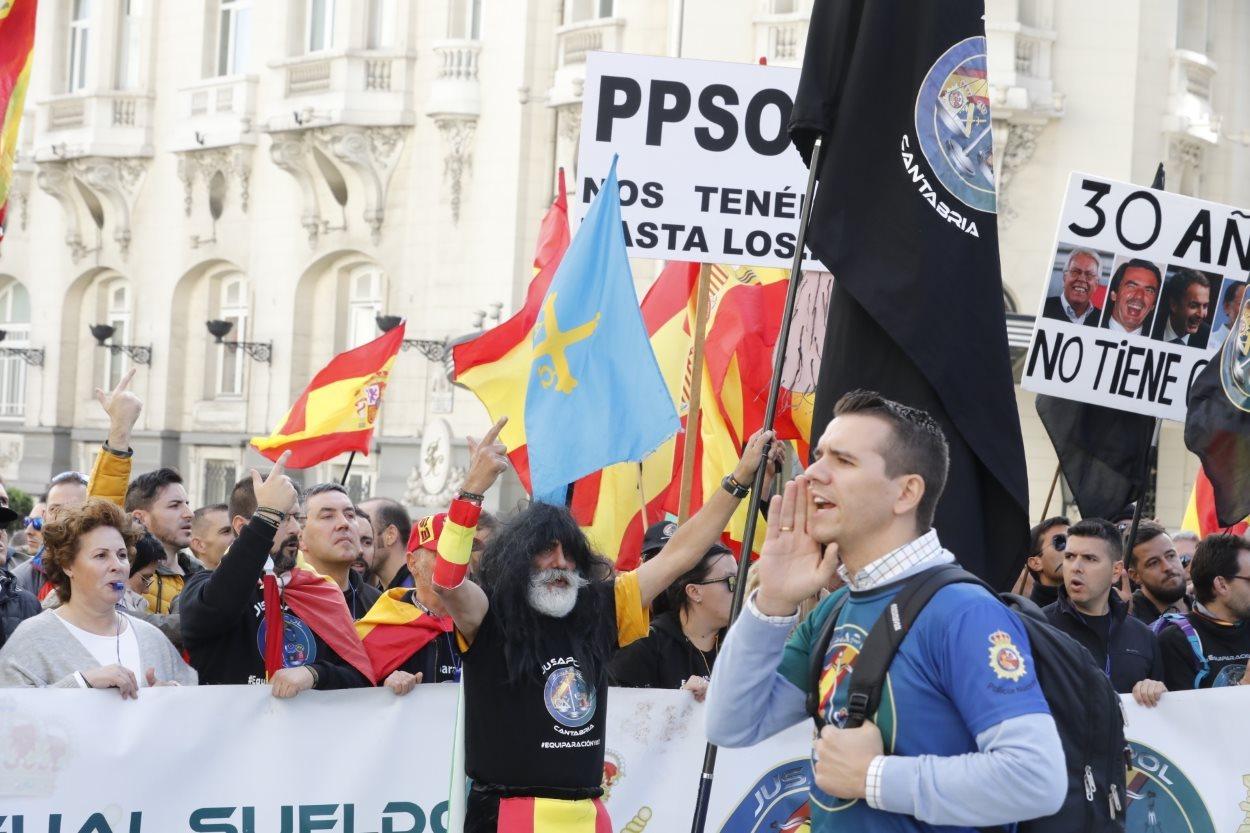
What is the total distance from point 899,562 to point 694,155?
13.0 ft

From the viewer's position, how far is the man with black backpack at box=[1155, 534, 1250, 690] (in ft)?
24.9

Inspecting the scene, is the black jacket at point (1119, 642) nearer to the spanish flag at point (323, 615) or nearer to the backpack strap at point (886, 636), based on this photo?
the spanish flag at point (323, 615)

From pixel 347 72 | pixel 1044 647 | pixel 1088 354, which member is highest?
pixel 347 72

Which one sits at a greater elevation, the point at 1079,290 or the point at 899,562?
the point at 1079,290

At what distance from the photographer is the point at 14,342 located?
3544 centimetres

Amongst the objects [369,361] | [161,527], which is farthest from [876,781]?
[369,361]

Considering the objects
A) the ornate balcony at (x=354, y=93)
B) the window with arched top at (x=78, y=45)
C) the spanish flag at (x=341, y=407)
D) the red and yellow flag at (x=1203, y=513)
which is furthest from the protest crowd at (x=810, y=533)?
the window with arched top at (x=78, y=45)

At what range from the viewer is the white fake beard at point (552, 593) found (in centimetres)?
531

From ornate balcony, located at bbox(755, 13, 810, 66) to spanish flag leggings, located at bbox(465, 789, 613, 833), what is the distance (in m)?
A: 19.2

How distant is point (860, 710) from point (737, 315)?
23.3 ft

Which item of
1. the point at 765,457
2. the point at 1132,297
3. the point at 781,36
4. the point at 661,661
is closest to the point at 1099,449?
the point at 1132,297

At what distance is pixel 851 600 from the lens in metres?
3.66

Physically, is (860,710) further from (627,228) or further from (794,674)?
(627,228)

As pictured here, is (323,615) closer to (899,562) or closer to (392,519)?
(392,519)
